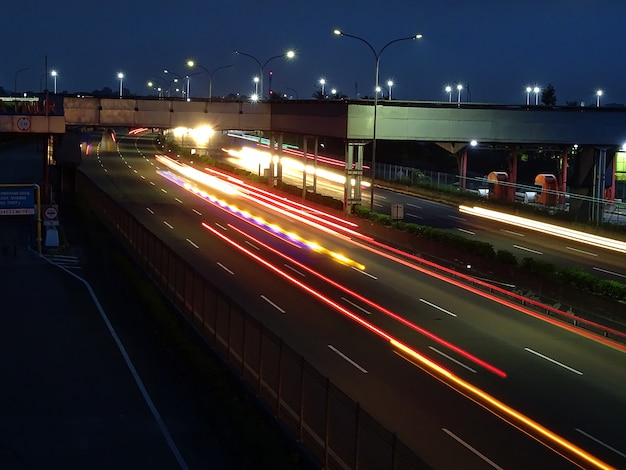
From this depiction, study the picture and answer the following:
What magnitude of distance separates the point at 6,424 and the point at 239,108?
137ft

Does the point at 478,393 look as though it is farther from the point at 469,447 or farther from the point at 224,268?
the point at 224,268

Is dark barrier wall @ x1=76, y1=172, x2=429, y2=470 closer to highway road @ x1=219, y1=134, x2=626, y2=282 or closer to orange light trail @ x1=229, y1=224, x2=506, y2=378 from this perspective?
orange light trail @ x1=229, y1=224, x2=506, y2=378


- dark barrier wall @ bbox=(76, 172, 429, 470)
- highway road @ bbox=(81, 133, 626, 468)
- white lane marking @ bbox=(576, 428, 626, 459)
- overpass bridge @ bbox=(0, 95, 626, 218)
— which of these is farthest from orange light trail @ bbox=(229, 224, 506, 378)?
overpass bridge @ bbox=(0, 95, 626, 218)

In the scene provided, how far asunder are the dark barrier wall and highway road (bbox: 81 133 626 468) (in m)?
1.61

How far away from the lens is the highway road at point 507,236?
1524 inches

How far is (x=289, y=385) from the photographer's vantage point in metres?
16.5

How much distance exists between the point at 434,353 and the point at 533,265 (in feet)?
31.3

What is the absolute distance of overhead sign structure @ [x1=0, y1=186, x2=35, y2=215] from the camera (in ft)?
137

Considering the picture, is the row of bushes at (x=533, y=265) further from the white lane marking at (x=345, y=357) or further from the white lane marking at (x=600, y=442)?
the white lane marking at (x=600, y=442)

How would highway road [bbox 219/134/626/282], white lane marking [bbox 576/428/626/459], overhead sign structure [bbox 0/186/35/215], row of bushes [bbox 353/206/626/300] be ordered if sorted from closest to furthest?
white lane marking [bbox 576/428/626/459]
row of bushes [bbox 353/206/626/300]
highway road [bbox 219/134/626/282]
overhead sign structure [bbox 0/186/35/215]

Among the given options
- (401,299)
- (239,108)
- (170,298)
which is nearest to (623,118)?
(239,108)

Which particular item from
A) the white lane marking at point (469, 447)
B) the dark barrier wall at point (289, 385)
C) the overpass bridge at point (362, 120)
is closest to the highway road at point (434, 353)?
the white lane marking at point (469, 447)

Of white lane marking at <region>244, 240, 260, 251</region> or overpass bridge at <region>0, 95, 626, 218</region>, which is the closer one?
white lane marking at <region>244, 240, 260, 251</region>

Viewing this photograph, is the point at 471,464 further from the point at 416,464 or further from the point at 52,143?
the point at 52,143
